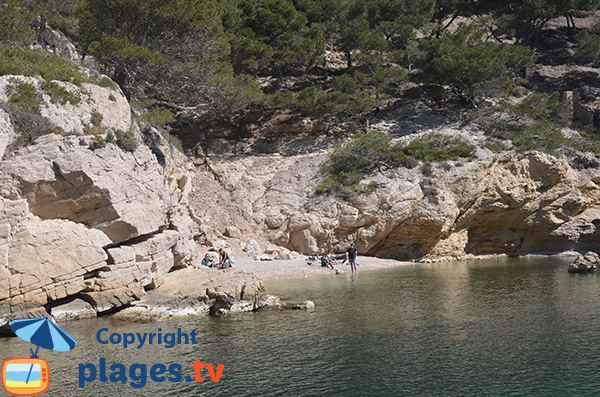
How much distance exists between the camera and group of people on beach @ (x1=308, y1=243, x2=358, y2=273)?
90.8 feet

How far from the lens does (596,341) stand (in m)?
11.5

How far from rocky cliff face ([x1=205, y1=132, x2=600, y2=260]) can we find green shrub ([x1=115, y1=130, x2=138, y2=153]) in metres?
14.0

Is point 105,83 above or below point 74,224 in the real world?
above

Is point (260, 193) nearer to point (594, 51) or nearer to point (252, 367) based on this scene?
point (252, 367)

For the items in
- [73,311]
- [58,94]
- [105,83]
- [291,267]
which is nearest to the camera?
[73,311]

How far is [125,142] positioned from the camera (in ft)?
63.8

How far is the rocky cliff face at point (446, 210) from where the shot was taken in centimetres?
3164

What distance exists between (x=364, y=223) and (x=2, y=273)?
22.1 metres

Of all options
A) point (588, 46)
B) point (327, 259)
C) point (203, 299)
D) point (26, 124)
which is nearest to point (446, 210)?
point (327, 259)

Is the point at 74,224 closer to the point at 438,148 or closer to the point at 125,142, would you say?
the point at 125,142

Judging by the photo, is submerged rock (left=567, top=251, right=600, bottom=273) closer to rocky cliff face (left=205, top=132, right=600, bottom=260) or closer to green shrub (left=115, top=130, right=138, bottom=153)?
rocky cliff face (left=205, top=132, right=600, bottom=260)

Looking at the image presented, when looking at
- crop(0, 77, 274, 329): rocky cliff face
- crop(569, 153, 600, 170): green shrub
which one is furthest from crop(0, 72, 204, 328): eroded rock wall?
crop(569, 153, 600, 170): green shrub


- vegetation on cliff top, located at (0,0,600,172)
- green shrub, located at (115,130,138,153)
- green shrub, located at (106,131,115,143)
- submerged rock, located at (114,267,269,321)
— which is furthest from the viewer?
vegetation on cliff top, located at (0,0,600,172)

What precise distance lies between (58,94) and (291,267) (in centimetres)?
1481
